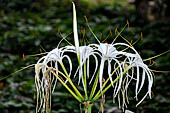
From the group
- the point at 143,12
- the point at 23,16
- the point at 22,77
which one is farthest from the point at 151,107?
the point at 23,16

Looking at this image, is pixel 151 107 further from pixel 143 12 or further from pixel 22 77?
pixel 143 12

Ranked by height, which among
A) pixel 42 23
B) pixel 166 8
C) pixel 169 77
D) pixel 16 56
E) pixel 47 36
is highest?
pixel 166 8

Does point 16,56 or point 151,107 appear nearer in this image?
point 151,107

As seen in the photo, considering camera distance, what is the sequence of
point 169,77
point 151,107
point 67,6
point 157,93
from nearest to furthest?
1. point 151,107
2. point 157,93
3. point 169,77
4. point 67,6

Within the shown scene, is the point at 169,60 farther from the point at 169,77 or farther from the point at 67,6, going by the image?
the point at 67,6

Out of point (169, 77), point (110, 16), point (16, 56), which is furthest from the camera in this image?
point (110, 16)

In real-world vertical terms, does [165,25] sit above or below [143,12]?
below

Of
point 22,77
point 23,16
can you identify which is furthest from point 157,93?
point 23,16
